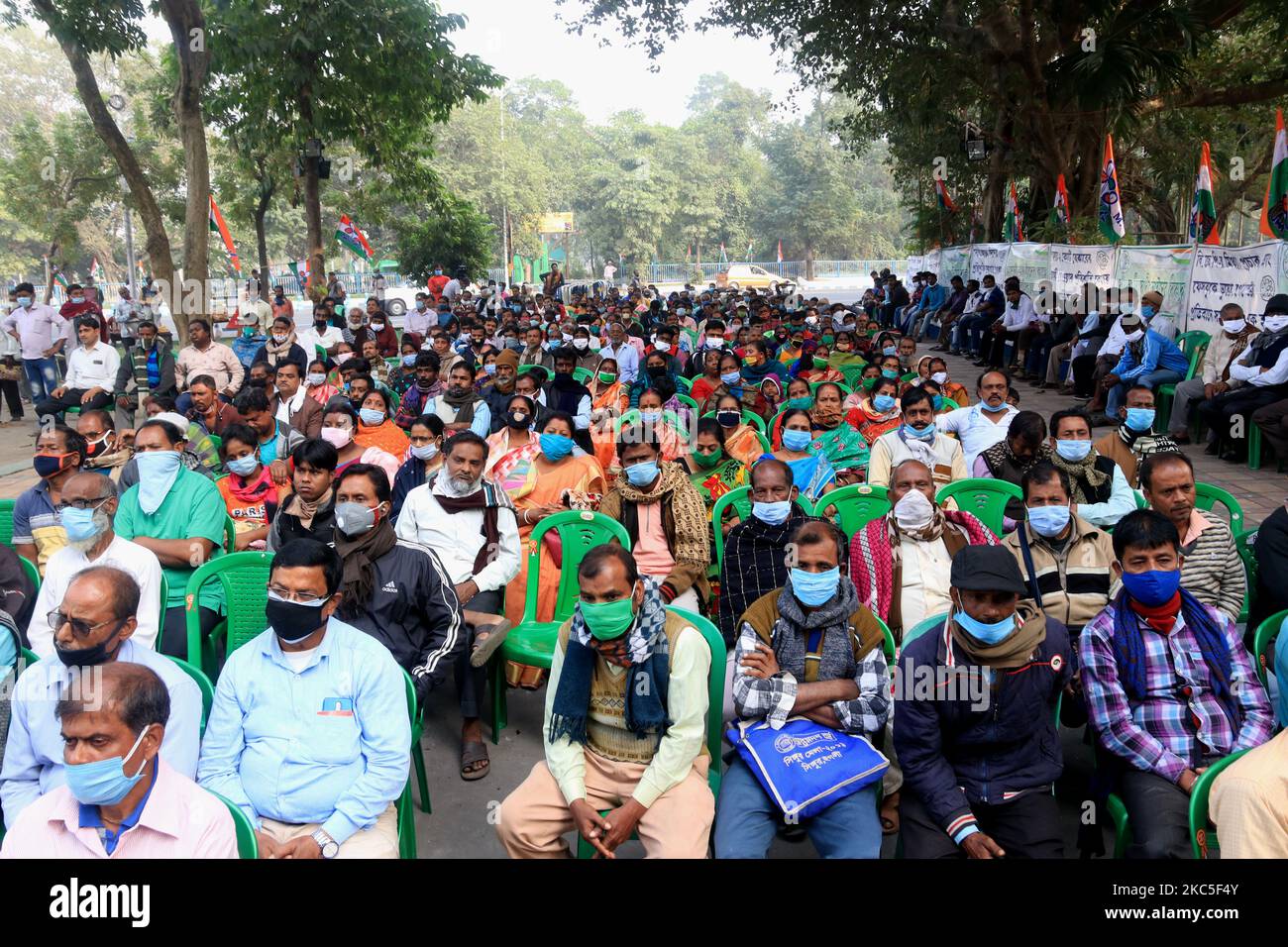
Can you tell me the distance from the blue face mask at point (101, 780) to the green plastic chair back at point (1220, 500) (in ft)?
14.7

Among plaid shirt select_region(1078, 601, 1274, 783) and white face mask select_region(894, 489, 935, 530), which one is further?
white face mask select_region(894, 489, 935, 530)

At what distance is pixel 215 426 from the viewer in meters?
7.36

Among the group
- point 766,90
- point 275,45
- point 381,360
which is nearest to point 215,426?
point 381,360

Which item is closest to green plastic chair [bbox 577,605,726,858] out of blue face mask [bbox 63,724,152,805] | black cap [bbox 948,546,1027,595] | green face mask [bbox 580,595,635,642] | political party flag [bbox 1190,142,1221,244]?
green face mask [bbox 580,595,635,642]

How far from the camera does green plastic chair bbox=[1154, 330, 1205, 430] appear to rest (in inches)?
404

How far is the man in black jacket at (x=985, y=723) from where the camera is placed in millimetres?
2986

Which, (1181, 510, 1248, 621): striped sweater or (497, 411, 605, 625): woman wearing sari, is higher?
(497, 411, 605, 625): woman wearing sari

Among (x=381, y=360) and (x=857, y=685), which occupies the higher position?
(x=381, y=360)

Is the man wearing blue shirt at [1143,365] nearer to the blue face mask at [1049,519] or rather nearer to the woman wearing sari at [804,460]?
the woman wearing sari at [804,460]

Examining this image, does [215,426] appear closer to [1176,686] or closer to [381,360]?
[381,360]

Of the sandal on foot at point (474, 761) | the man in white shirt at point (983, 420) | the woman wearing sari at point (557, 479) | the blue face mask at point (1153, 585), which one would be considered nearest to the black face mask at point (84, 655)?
the sandal on foot at point (474, 761)

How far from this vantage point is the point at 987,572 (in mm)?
2994

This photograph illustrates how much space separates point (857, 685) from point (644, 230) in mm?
64399

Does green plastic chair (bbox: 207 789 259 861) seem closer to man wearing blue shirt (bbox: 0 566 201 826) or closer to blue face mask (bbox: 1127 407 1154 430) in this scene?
man wearing blue shirt (bbox: 0 566 201 826)
